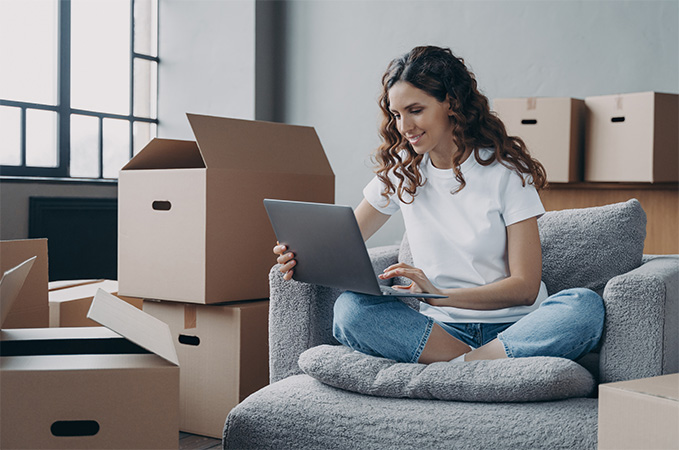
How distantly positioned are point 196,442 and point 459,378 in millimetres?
870

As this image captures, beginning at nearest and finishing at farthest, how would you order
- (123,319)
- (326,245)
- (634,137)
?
(123,319) < (326,245) < (634,137)

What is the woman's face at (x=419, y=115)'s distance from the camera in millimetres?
1517

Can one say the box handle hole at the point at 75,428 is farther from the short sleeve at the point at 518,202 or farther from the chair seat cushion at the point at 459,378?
the short sleeve at the point at 518,202

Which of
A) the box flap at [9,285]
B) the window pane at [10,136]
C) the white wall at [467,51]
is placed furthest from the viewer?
the window pane at [10,136]

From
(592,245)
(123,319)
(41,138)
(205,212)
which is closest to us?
(123,319)

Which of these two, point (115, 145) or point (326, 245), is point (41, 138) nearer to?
point (115, 145)

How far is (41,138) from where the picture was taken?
303cm

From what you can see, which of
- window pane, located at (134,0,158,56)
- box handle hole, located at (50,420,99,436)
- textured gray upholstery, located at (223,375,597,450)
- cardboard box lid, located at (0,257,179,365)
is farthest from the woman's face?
window pane, located at (134,0,158,56)

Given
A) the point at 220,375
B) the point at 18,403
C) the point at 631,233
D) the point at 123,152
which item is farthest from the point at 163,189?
the point at 123,152

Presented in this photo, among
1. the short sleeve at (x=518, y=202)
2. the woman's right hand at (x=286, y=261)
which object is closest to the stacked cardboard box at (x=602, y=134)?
the short sleeve at (x=518, y=202)

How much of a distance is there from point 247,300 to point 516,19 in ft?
5.98

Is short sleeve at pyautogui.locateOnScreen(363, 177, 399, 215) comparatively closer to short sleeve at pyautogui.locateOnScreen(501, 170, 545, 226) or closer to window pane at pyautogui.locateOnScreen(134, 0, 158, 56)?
short sleeve at pyautogui.locateOnScreen(501, 170, 545, 226)

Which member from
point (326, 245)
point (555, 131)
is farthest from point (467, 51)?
point (326, 245)

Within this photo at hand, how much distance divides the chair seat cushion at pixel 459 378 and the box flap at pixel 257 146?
68cm
